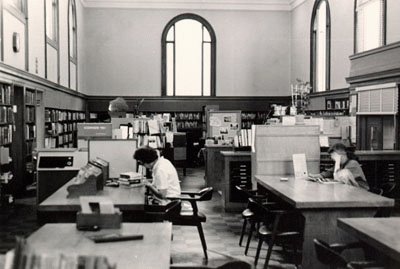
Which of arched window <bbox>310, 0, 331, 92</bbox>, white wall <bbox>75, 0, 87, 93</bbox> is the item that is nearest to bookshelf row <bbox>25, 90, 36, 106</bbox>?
white wall <bbox>75, 0, 87, 93</bbox>

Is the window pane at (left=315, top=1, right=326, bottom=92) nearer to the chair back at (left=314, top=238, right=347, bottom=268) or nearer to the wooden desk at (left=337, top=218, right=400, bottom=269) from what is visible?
the wooden desk at (left=337, top=218, right=400, bottom=269)

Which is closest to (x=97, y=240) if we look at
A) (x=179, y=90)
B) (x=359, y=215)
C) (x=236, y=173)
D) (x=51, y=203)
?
(x=51, y=203)

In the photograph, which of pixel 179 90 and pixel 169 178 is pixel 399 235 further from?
pixel 179 90

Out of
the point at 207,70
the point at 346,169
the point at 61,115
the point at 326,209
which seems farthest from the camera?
the point at 207,70

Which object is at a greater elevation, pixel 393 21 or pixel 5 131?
pixel 393 21

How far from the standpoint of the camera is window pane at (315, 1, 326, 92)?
49.9ft

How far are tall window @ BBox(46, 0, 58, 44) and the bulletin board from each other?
4.37 meters

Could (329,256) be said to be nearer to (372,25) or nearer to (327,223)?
(327,223)

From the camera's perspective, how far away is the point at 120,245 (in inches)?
116

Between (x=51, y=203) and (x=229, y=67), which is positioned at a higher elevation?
(x=229, y=67)

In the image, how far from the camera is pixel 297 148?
6.84 meters

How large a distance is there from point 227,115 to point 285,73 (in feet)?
16.3

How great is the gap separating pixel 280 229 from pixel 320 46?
1075 centimetres

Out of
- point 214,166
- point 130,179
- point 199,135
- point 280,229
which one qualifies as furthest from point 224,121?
point 130,179
